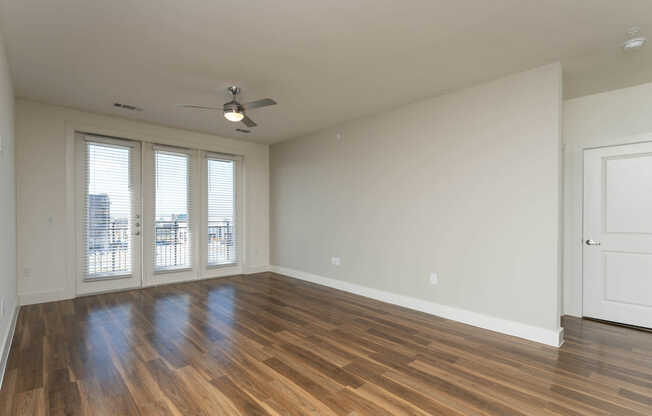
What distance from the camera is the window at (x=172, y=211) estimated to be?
5.51 metres

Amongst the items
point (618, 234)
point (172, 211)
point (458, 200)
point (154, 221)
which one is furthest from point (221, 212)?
point (618, 234)

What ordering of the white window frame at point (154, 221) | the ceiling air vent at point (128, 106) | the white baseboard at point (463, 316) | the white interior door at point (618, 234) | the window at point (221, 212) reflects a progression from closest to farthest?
the white baseboard at point (463, 316), the white interior door at point (618, 234), the ceiling air vent at point (128, 106), the white window frame at point (154, 221), the window at point (221, 212)

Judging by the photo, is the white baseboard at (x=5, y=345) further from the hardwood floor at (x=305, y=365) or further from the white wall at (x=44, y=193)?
the white wall at (x=44, y=193)

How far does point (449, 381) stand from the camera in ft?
7.92

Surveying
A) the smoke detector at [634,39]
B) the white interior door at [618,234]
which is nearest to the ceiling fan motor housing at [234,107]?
the smoke detector at [634,39]

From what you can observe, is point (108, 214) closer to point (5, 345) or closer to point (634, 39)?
point (5, 345)

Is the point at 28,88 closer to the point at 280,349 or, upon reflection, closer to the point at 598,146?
the point at 280,349

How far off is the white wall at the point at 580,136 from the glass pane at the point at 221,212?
550 centimetres

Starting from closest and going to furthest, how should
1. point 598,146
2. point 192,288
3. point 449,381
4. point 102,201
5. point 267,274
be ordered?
1. point 449,381
2. point 598,146
3. point 102,201
4. point 192,288
5. point 267,274

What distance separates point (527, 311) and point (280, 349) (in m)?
2.53

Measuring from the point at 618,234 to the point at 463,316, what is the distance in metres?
2.01

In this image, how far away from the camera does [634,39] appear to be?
2.67 metres

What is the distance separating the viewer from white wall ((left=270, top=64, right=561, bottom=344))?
3229 mm

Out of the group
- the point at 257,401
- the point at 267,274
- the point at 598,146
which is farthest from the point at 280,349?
the point at 598,146
